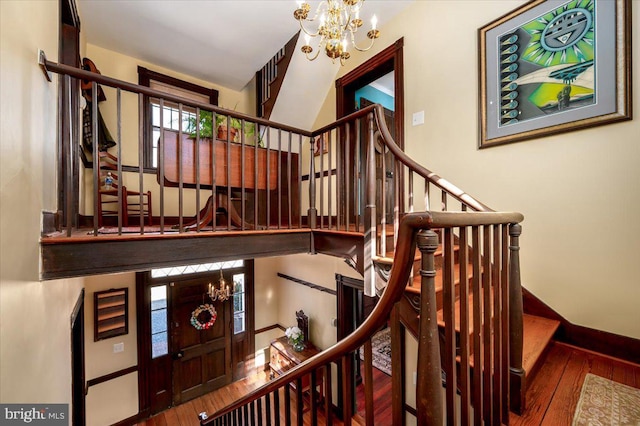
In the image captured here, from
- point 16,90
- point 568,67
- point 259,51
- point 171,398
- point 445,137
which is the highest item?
point 259,51

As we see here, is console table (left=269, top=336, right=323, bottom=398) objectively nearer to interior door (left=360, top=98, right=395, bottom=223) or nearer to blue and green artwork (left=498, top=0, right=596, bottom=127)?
interior door (left=360, top=98, right=395, bottom=223)

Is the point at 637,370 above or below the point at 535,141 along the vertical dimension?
below

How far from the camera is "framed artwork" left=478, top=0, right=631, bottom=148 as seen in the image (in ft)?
5.74

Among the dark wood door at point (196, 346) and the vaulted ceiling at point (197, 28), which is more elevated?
the vaulted ceiling at point (197, 28)

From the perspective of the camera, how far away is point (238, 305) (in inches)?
193

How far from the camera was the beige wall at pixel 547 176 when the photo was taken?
174cm

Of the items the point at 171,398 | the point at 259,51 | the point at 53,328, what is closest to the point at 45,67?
the point at 53,328

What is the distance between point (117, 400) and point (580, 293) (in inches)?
213

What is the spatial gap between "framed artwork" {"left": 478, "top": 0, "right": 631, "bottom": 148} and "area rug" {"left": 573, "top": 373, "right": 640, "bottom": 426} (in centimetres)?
164

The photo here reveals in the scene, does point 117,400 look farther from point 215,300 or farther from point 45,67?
point 45,67

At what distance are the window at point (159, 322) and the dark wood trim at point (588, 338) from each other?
461cm

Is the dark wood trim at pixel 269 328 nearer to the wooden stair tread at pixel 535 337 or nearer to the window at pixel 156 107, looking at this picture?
the window at pixel 156 107

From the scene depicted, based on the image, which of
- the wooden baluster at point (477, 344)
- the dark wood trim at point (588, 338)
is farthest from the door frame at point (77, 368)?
the dark wood trim at point (588, 338)

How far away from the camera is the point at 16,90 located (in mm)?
1080
